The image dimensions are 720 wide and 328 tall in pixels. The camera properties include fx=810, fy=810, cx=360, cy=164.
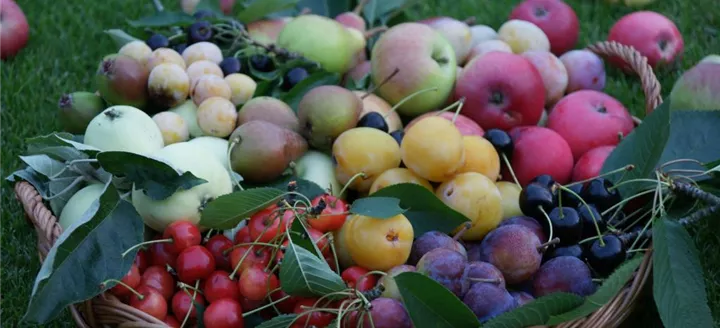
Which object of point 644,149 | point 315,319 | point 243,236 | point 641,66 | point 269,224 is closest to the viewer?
point 315,319

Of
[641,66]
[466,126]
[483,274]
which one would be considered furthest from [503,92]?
[483,274]

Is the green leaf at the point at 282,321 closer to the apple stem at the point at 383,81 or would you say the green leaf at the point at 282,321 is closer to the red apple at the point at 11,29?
the apple stem at the point at 383,81

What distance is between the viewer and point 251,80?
2168 mm

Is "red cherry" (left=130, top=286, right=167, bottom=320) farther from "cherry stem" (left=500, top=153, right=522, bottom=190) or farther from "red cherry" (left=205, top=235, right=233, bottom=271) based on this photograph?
"cherry stem" (left=500, top=153, right=522, bottom=190)

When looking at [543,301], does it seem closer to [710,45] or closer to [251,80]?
[251,80]

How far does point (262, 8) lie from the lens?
2.55 m

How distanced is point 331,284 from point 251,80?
868 mm

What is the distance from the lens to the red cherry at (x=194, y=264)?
1.57m

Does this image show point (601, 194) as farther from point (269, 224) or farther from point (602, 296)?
point (269, 224)

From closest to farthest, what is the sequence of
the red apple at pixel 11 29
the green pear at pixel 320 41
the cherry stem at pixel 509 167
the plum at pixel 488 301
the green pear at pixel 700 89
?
1. the plum at pixel 488 301
2. the cherry stem at pixel 509 167
3. the green pear at pixel 700 89
4. the green pear at pixel 320 41
5. the red apple at pixel 11 29

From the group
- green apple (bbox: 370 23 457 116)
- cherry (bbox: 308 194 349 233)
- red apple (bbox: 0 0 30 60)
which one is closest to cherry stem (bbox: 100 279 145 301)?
cherry (bbox: 308 194 349 233)

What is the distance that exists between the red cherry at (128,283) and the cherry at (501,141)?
897 millimetres

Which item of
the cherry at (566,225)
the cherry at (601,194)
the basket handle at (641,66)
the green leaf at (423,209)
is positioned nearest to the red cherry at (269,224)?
the green leaf at (423,209)

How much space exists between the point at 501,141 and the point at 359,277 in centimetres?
60
